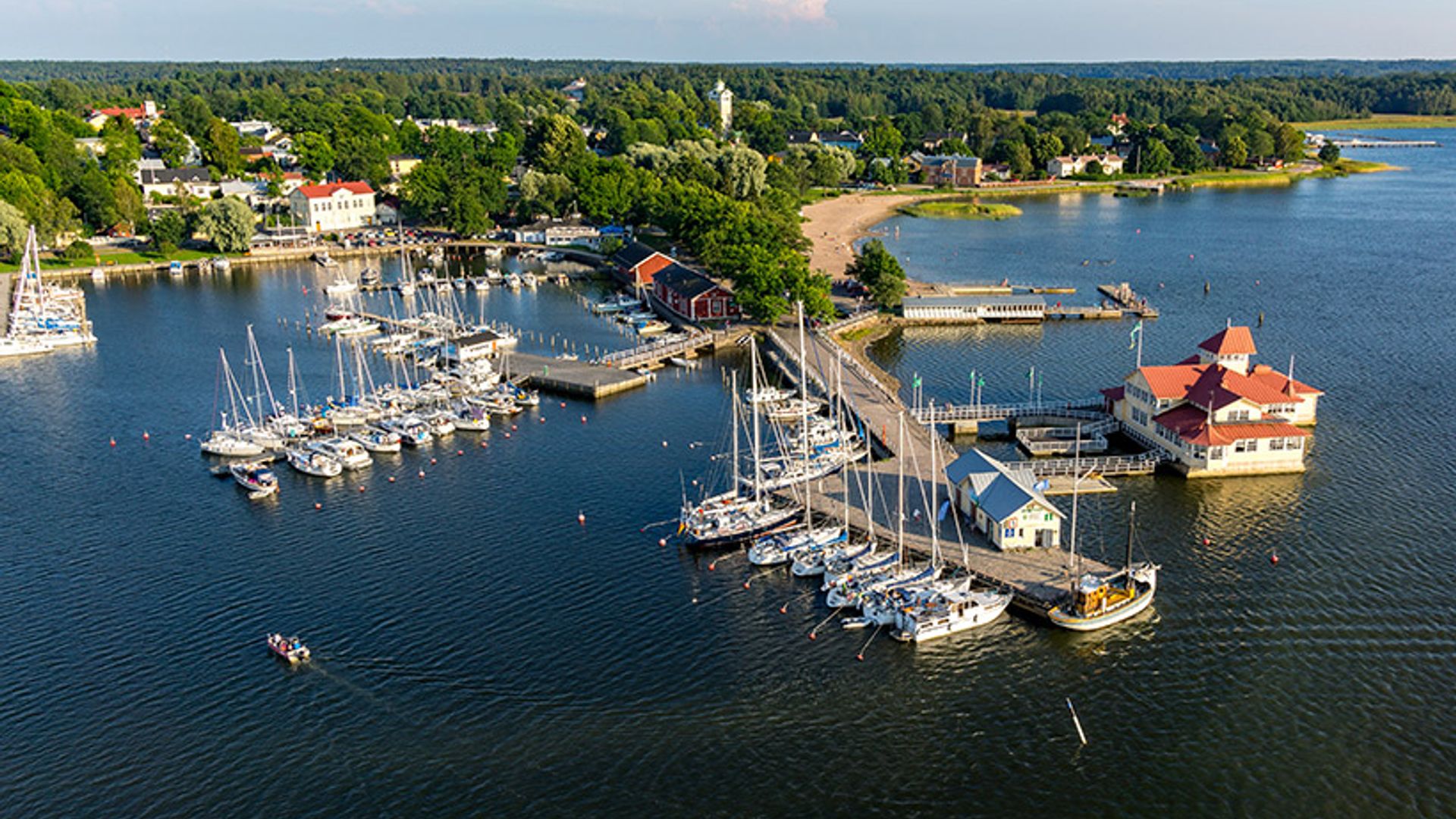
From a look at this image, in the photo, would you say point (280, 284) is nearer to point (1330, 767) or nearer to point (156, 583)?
point (156, 583)

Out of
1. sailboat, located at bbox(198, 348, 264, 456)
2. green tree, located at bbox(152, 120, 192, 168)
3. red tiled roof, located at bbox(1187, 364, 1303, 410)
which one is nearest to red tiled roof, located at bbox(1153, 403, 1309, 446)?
red tiled roof, located at bbox(1187, 364, 1303, 410)

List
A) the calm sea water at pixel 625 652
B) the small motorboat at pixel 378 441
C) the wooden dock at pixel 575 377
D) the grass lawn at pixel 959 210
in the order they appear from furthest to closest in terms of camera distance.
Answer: the grass lawn at pixel 959 210, the wooden dock at pixel 575 377, the small motorboat at pixel 378 441, the calm sea water at pixel 625 652

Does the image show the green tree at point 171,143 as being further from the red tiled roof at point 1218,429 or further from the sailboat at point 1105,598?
the sailboat at point 1105,598

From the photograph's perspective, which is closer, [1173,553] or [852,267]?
[1173,553]

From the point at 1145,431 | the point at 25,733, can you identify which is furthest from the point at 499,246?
the point at 25,733

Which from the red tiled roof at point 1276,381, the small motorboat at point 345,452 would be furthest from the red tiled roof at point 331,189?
the red tiled roof at point 1276,381

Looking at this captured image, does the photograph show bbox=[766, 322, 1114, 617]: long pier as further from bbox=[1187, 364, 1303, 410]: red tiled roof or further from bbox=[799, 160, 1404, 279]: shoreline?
bbox=[799, 160, 1404, 279]: shoreline
